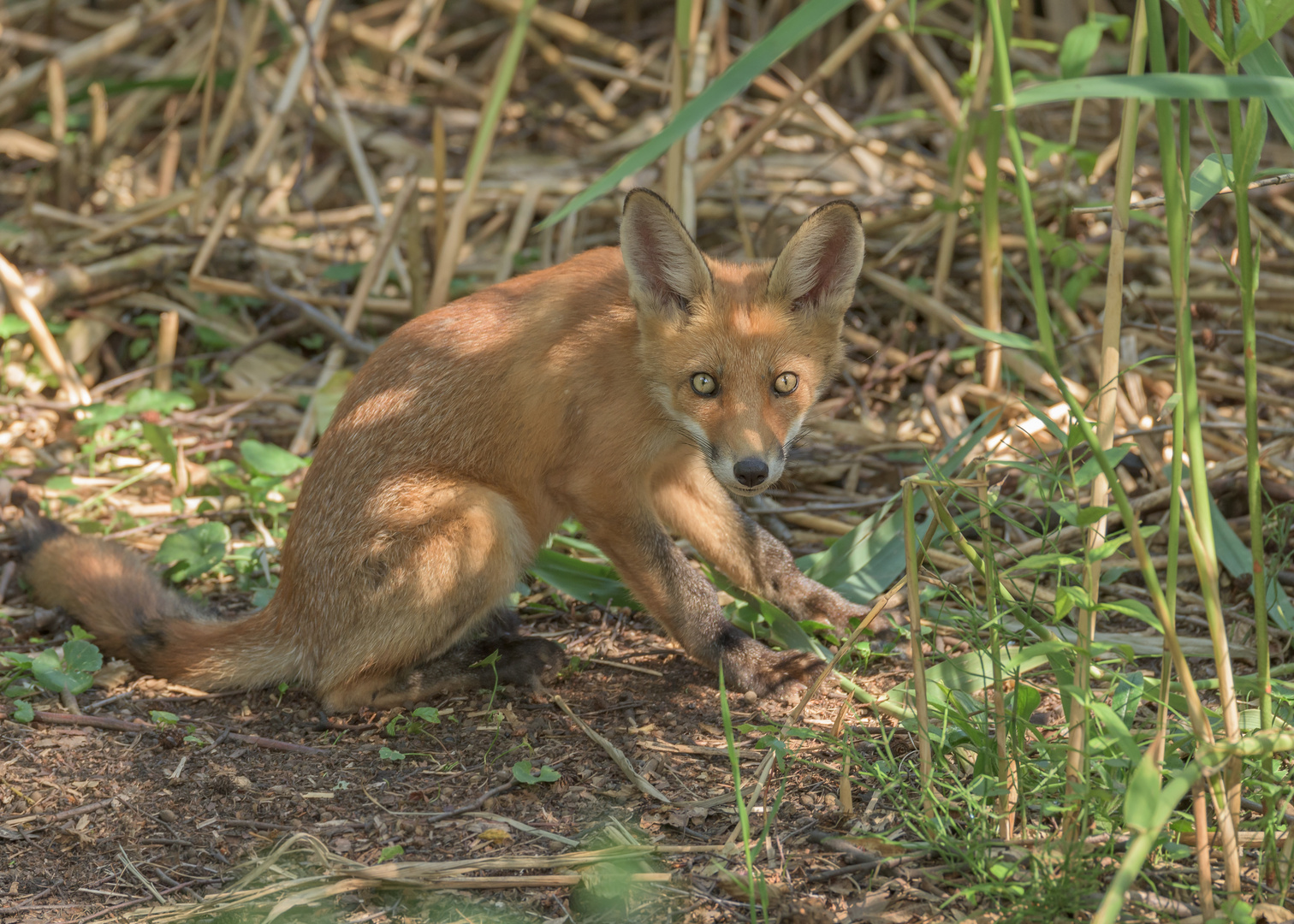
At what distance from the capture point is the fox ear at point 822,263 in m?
3.79

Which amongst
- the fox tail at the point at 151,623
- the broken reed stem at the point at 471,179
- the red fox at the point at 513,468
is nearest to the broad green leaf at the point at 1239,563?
the red fox at the point at 513,468

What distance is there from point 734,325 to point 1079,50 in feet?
6.83

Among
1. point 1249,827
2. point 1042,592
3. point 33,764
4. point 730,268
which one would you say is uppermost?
point 730,268

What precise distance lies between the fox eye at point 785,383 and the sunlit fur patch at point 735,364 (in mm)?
14

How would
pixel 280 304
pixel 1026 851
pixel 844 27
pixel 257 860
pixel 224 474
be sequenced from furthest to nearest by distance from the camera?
pixel 844 27, pixel 280 304, pixel 224 474, pixel 257 860, pixel 1026 851

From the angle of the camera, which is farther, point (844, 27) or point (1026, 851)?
point (844, 27)

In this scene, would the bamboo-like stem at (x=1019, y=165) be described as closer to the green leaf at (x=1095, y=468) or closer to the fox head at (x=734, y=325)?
the green leaf at (x=1095, y=468)

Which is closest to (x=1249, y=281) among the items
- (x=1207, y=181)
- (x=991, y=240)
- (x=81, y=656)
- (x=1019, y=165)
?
(x=1207, y=181)

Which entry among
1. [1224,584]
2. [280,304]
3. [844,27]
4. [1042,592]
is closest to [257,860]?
[1042,592]

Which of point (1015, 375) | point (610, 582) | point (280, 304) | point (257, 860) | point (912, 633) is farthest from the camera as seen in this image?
point (280, 304)

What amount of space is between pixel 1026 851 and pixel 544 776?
4.93 ft

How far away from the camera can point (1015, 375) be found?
19.7 feet

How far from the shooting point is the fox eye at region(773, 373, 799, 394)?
3.93 metres

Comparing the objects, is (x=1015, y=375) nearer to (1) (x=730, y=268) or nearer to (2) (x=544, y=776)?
(1) (x=730, y=268)
